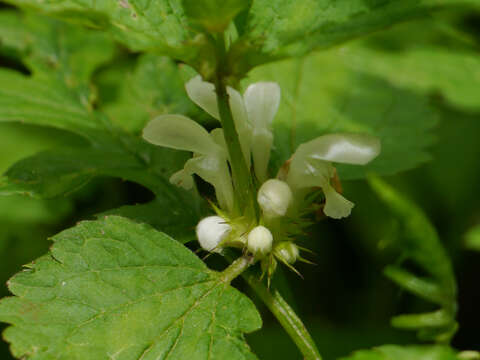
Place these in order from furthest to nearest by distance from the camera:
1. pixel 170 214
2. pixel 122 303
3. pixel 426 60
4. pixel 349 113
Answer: pixel 426 60, pixel 349 113, pixel 170 214, pixel 122 303

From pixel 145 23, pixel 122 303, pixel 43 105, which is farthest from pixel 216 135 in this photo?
pixel 43 105

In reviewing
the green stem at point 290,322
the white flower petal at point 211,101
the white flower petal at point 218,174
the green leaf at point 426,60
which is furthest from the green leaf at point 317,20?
the green leaf at point 426,60

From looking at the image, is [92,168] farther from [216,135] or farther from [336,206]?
[336,206]

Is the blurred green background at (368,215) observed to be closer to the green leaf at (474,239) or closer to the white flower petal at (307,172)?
the green leaf at (474,239)

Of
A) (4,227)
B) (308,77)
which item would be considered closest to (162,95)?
(308,77)

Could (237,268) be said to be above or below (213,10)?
below

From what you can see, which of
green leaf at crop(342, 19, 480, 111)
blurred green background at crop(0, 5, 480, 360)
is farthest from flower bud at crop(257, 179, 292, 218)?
green leaf at crop(342, 19, 480, 111)

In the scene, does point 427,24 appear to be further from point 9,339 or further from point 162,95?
point 9,339
